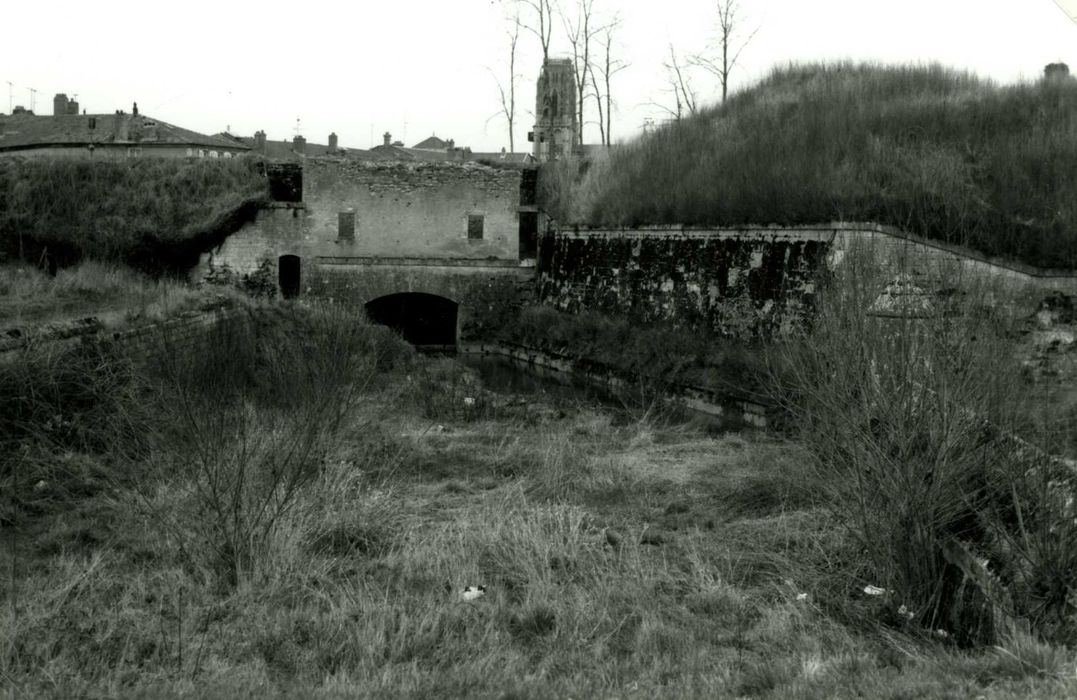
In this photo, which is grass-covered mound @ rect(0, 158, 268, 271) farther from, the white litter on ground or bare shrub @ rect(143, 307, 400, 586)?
the white litter on ground

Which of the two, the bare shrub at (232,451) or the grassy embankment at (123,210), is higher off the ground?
the grassy embankment at (123,210)

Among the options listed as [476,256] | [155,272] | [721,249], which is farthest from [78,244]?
[721,249]

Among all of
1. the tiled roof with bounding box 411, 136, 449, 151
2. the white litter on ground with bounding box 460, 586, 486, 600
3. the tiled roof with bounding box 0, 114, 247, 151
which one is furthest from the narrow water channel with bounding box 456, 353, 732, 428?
the tiled roof with bounding box 411, 136, 449, 151

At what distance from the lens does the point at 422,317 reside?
27.9 m

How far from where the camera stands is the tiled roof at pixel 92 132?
3544cm

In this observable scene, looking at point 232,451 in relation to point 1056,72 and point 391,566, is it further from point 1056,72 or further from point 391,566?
point 1056,72

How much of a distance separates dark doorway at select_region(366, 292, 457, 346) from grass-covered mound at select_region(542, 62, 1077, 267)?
5.91 meters

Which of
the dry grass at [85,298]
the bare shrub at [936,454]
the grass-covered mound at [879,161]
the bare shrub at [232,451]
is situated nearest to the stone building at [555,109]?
the grass-covered mound at [879,161]

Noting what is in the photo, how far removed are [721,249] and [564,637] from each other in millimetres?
14020

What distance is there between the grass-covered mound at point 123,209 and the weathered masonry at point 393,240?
0.73 meters

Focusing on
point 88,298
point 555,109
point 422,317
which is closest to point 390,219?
point 422,317

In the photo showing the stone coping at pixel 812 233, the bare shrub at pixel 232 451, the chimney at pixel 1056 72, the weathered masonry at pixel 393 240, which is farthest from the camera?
the weathered masonry at pixel 393 240

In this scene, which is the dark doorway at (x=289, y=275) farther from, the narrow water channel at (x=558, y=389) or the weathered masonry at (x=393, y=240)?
the narrow water channel at (x=558, y=389)

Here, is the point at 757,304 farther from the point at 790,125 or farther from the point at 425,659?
the point at 425,659
